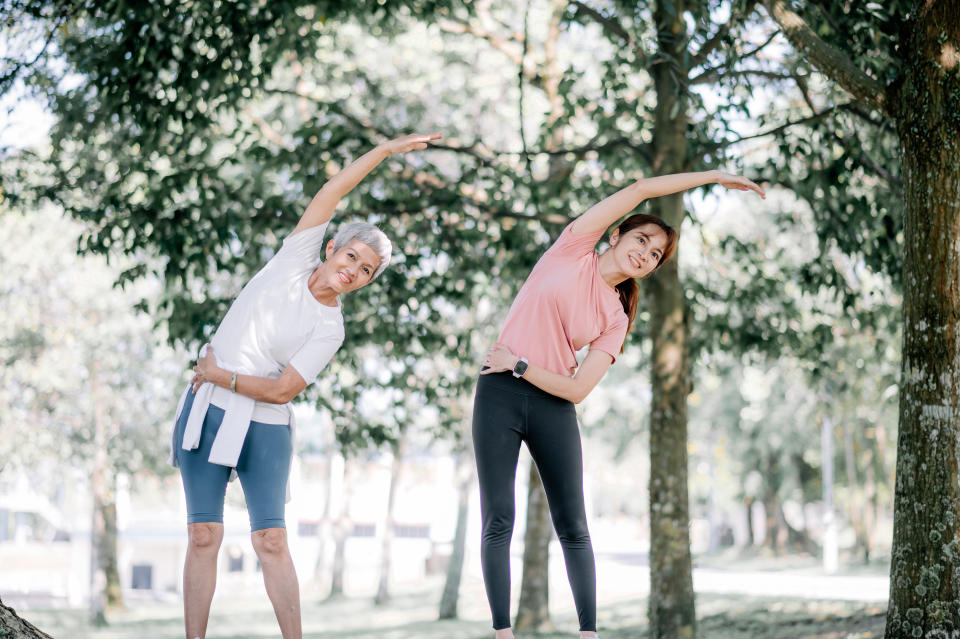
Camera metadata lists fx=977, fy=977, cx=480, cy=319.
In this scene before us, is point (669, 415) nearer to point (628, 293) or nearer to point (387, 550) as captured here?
point (628, 293)

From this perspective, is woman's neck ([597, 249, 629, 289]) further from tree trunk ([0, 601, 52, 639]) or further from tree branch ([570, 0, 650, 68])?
tree branch ([570, 0, 650, 68])

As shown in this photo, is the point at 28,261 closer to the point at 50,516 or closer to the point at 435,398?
the point at 435,398

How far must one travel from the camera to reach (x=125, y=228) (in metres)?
8.80

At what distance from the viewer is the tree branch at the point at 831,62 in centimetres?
569

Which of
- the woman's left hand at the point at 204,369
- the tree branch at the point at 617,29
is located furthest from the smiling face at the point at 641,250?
the tree branch at the point at 617,29

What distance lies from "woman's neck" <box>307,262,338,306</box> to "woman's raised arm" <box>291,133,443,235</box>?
0.73ft

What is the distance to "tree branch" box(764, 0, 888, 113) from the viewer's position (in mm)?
5688

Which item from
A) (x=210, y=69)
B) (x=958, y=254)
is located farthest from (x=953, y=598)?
(x=210, y=69)

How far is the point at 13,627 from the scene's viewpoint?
384 cm

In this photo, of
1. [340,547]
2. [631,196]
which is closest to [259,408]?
[631,196]

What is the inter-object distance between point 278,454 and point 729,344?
8895 millimetres

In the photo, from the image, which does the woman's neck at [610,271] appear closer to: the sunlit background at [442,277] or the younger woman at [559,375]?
the younger woman at [559,375]

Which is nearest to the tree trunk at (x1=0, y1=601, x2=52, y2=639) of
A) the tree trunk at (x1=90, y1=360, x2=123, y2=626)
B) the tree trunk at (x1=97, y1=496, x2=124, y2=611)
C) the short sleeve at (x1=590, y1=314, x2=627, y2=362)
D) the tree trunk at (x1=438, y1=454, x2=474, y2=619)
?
the short sleeve at (x1=590, y1=314, x2=627, y2=362)

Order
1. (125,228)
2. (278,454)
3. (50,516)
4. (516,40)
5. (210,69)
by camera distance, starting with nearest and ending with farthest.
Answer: (278,454) < (210,69) < (125,228) < (516,40) < (50,516)
